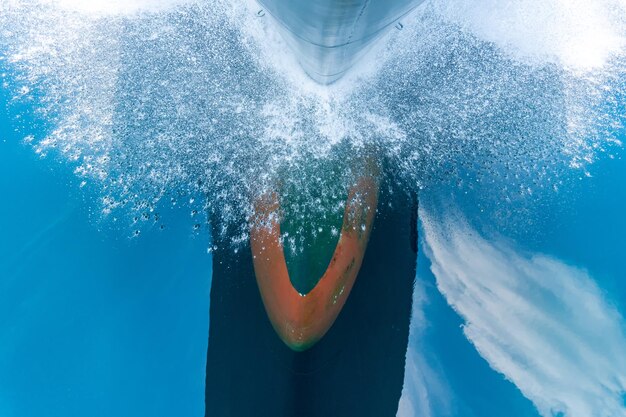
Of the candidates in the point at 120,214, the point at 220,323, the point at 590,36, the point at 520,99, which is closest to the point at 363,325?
the point at 220,323

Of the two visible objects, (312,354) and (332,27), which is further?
(312,354)

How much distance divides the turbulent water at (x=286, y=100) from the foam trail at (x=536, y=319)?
0.81 metres

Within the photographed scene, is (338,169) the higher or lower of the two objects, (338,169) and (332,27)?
the lower

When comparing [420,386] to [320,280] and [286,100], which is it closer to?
[320,280]

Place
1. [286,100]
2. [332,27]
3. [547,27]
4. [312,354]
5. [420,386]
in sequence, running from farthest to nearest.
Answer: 1. [547,27]
2. [286,100]
3. [420,386]
4. [312,354]
5. [332,27]

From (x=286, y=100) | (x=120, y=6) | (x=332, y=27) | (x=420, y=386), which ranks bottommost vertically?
(x=420, y=386)

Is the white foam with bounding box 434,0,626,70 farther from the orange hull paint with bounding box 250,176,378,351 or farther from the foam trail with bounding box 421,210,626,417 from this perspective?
the orange hull paint with bounding box 250,176,378,351

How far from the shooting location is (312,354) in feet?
14.4

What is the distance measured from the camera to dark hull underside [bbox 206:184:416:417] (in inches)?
169

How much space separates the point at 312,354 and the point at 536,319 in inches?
104

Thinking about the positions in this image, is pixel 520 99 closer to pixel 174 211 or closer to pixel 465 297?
pixel 465 297

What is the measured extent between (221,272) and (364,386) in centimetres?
199

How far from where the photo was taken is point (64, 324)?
178 inches

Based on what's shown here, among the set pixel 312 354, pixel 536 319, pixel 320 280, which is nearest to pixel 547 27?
pixel 536 319
